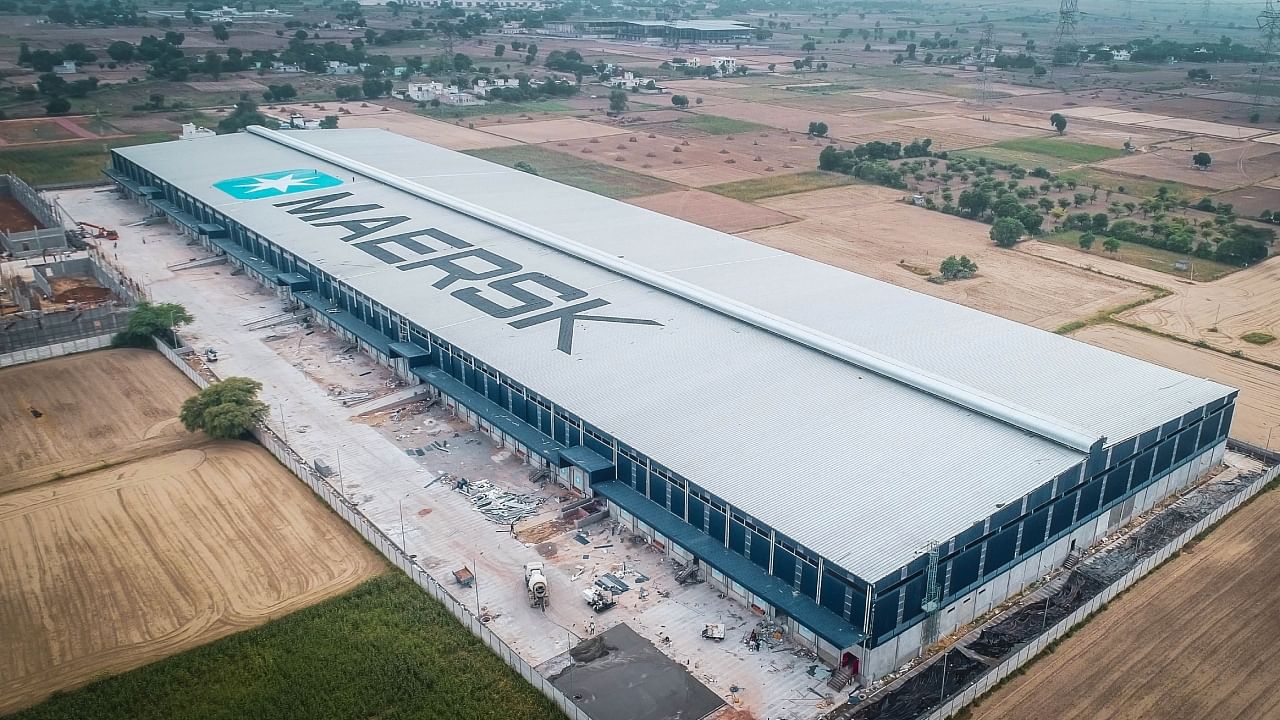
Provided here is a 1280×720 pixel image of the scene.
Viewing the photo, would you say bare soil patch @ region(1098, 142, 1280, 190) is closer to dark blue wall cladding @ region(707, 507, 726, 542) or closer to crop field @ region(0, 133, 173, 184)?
dark blue wall cladding @ region(707, 507, 726, 542)

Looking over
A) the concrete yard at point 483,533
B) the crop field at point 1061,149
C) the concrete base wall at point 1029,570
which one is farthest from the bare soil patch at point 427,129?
the concrete base wall at point 1029,570

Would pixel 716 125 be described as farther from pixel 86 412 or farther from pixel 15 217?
pixel 86 412

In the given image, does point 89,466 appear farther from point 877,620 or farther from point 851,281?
point 851,281

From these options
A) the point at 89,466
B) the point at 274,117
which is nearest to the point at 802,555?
the point at 89,466

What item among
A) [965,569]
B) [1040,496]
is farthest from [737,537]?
[1040,496]

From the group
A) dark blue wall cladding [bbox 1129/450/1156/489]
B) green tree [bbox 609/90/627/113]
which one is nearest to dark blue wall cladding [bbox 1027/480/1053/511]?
dark blue wall cladding [bbox 1129/450/1156/489]

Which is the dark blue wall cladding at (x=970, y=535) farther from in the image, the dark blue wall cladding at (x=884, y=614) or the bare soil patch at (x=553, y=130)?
the bare soil patch at (x=553, y=130)
